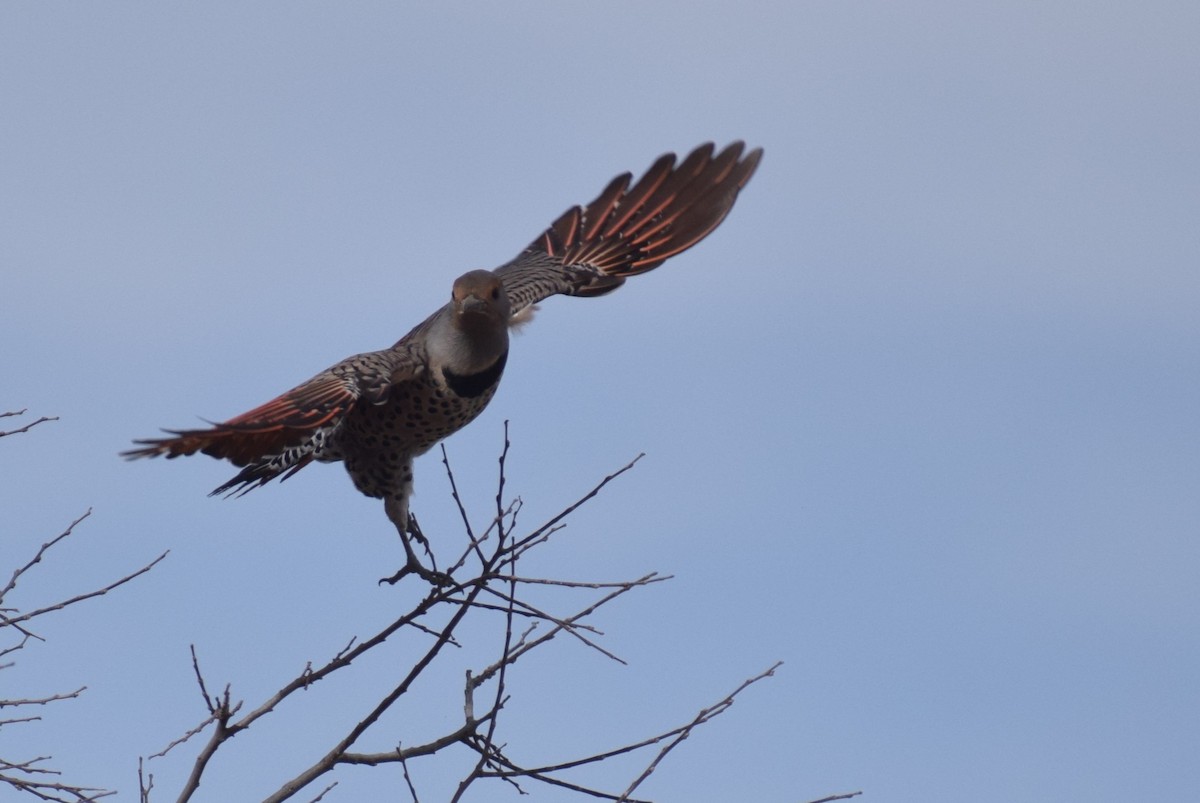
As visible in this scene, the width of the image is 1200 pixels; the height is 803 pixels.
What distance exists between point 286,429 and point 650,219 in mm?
3548

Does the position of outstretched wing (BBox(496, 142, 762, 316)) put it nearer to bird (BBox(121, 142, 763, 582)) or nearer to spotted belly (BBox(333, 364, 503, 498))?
bird (BBox(121, 142, 763, 582))

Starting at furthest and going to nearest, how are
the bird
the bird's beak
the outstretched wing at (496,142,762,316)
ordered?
the outstretched wing at (496,142,762,316) → the bird's beak → the bird

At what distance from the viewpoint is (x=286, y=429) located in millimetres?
5406

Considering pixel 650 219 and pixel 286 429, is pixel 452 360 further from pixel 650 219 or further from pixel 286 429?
pixel 650 219

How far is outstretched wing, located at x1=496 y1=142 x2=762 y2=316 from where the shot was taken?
823cm

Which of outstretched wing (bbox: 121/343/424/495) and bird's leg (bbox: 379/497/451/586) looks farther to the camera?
bird's leg (bbox: 379/497/451/586)

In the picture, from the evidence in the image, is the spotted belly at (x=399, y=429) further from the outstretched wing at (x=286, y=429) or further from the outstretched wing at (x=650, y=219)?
the outstretched wing at (x=650, y=219)

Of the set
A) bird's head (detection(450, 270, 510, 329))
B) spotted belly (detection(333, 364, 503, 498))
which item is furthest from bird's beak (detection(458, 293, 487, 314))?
spotted belly (detection(333, 364, 503, 498))

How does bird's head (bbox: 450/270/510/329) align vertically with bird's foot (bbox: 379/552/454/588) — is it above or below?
above

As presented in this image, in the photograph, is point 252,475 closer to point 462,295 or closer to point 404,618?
point 404,618

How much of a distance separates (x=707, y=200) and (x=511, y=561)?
12.9ft

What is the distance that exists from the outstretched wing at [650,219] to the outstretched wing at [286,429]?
209 centimetres

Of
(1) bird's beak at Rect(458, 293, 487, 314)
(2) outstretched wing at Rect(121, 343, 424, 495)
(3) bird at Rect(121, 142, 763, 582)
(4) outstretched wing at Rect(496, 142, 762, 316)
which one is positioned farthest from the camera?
(4) outstretched wing at Rect(496, 142, 762, 316)

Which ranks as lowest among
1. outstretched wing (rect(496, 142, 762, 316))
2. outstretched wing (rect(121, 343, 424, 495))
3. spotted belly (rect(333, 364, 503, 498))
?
outstretched wing (rect(121, 343, 424, 495))
